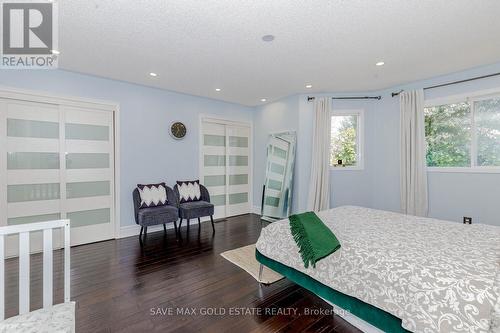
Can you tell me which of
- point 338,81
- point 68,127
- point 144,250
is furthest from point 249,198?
point 68,127

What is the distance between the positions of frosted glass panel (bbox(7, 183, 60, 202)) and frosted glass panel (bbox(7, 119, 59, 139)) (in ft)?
2.29

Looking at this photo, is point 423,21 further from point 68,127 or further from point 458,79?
point 68,127

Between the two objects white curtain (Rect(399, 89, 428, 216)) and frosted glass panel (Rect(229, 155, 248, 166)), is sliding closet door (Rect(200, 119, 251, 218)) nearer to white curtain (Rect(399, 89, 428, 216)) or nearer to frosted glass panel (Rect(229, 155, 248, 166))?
frosted glass panel (Rect(229, 155, 248, 166))

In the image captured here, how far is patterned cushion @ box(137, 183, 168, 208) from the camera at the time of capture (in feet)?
12.1

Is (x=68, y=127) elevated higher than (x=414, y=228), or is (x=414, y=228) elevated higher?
(x=68, y=127)

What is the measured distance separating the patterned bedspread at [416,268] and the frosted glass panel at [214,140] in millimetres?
3029

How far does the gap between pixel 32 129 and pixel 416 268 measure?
4540 mm

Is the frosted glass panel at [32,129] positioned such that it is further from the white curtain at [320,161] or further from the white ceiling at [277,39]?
the white curtain at [320,161]

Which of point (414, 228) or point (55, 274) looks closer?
point (414, 228)

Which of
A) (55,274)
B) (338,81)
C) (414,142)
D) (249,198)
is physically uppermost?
(338,81)

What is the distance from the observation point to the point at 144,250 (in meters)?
3.25

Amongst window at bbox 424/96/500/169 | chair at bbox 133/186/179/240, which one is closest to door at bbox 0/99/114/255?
chair at bbox 133/186/179/240

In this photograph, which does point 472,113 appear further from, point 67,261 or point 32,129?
point 32,129

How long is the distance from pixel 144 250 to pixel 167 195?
1.01m
